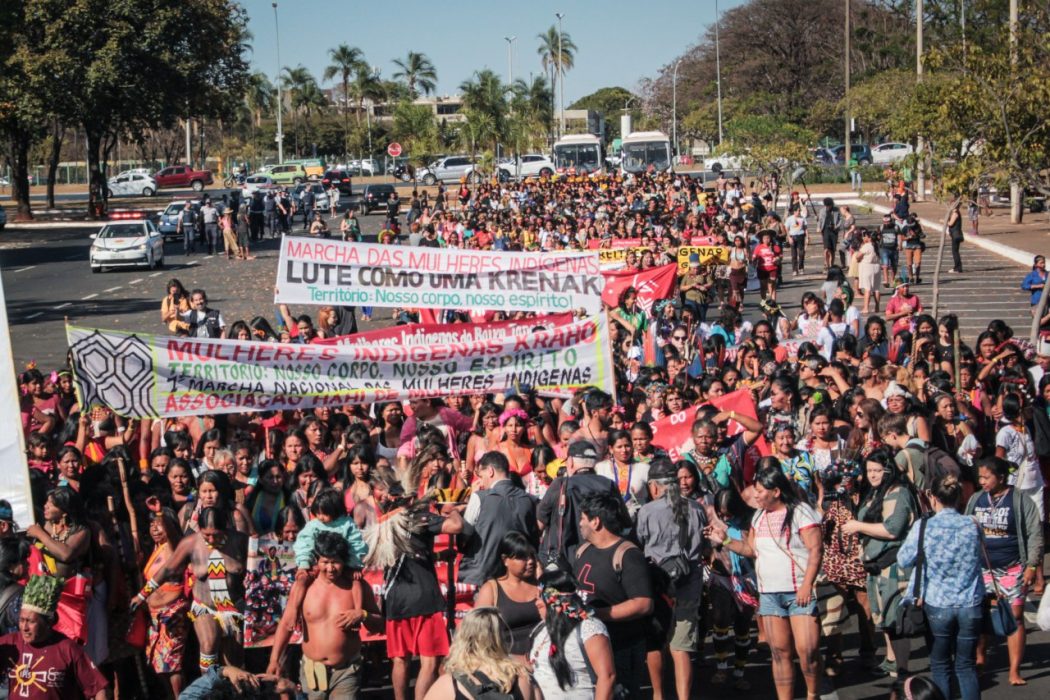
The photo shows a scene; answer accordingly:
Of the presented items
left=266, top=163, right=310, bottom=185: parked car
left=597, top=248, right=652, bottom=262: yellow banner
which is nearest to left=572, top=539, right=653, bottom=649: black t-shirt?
left=597, top=248, right=652, bottom=262: yellow banner

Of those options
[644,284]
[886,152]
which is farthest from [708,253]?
[886,152]

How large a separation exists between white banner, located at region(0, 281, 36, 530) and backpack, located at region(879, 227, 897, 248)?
2022 cm

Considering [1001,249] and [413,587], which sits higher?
[1001,249]

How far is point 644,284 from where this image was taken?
19.1 meters

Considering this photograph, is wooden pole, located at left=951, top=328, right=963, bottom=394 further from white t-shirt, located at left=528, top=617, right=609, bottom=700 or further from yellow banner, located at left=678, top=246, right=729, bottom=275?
yellow banner, located at left=678, top=246, right=729, bottom=275

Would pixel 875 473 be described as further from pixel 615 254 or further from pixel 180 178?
pixel 180 178

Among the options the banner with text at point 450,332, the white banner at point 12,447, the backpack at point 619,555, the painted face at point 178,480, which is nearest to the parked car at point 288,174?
the banner with text at point 450,332

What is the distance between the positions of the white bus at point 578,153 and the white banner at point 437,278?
50.5 m

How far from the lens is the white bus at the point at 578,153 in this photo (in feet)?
208

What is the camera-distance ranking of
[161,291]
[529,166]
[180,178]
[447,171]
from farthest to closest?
1. [180,178]
2. [447,171]
3. [529,166]
4. [161,291]

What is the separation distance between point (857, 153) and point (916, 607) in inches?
2488

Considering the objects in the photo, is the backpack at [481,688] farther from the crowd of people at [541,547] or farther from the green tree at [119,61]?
the green tree at [119,61]

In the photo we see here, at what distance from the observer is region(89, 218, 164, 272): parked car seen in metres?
37.2

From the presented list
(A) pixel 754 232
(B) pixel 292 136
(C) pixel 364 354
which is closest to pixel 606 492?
(C) pixel 364 354
